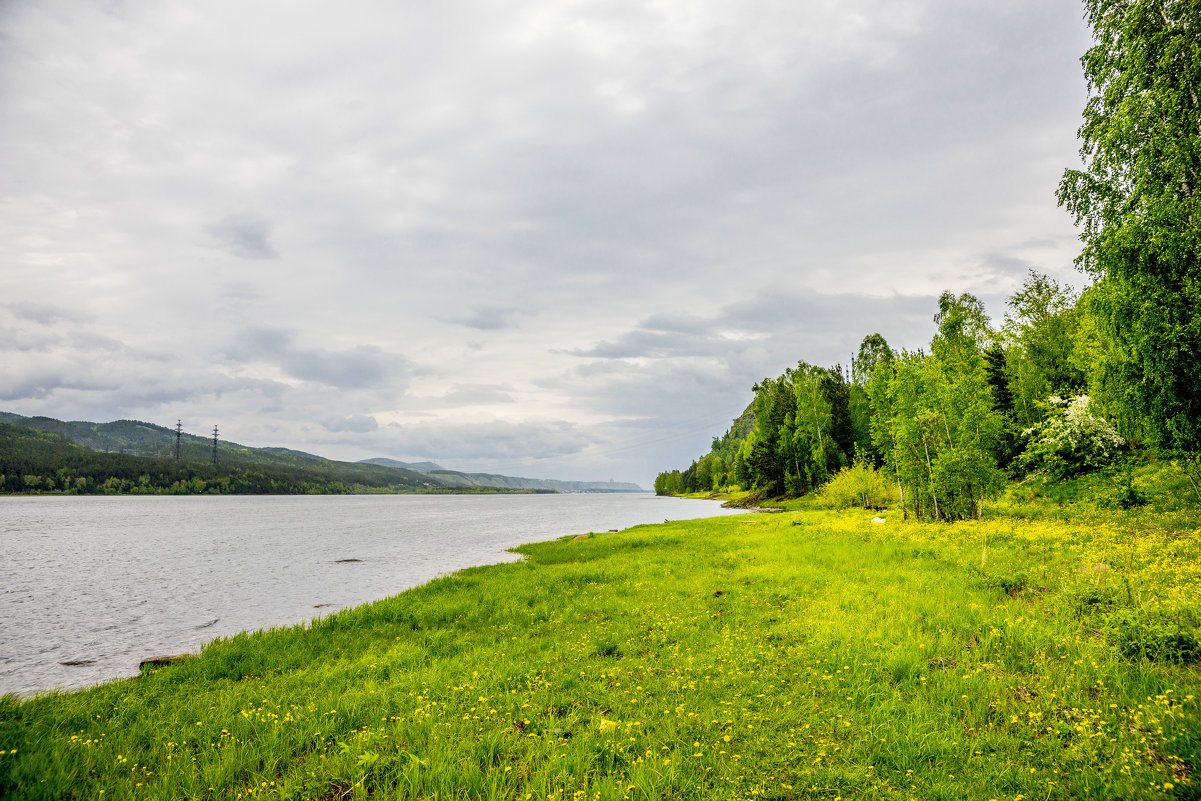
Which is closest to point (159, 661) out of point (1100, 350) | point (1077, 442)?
point (1077, 442)

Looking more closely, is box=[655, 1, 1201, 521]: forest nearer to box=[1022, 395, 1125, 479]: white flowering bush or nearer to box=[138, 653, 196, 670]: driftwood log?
box=[1022, 395, 1125, 479]: white flowering bush

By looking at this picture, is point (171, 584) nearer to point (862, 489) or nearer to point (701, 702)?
point (701, 702)

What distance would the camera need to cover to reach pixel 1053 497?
1487 inches

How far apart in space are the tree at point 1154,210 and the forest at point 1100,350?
52 millimetres

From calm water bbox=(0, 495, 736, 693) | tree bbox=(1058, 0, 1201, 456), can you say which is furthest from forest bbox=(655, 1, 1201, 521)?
calm water bbox=(0, 495, 736, 693)

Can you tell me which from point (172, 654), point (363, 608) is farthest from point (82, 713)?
point (363, 608)

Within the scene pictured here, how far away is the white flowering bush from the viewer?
32.6 metres

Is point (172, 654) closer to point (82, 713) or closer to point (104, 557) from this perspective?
point (82, 713)

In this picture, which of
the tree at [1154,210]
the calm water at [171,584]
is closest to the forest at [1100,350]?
the tree at [1154,210]

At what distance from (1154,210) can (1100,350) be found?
21.3m

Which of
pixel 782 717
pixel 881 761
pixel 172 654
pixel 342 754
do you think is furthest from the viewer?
pixel 172 654

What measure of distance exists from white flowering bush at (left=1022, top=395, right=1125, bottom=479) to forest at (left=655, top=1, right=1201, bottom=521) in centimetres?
9

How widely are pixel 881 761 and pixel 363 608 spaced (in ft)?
61.9

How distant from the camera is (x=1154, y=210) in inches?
741
